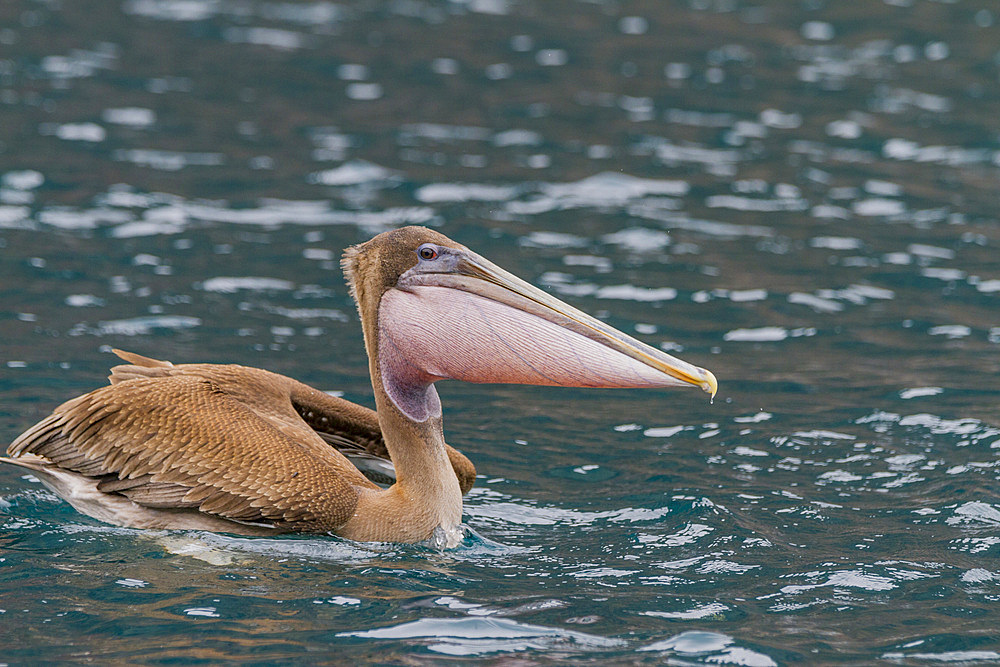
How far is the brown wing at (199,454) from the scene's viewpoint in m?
4.51

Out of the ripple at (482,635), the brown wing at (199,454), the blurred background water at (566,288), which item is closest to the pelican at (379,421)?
the brown wing at (199,454)

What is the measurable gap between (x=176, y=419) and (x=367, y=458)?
876 mm

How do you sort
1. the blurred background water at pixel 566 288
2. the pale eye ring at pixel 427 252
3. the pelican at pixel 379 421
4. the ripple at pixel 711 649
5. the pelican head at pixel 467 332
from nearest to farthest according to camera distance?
the ripple at pixel 711 649
the blurred background water at pixel 566 288
the pelican head at pixel 467 332
the pelican at pixel 379 421
the pale eye ring at pixel 427 252

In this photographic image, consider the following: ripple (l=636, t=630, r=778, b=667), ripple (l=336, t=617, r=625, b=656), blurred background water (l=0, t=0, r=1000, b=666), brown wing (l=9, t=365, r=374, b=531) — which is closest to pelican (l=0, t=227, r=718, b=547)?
brown wing (l=9, t=365, r=374, b=531)

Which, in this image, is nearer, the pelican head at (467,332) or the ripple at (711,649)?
the ripple at (711,649)

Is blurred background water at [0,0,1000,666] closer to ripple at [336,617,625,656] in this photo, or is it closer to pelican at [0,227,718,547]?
ripple at [336,617,625,656]

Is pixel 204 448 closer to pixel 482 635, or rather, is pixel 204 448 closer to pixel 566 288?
pixel 482 635

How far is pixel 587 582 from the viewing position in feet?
14.3

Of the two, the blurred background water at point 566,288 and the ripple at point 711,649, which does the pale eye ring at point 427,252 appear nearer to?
the blurred background water at point 566,288

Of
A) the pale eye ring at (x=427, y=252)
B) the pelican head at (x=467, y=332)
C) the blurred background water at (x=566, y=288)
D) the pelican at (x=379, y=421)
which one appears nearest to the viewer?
the blurred background water at (x=566, y=288)

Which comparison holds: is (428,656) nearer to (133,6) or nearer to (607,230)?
→ (607,230)

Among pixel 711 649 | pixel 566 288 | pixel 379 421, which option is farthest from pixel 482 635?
pixel 566 288

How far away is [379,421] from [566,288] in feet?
9.75

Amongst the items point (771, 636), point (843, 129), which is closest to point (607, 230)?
point (843, 129)
